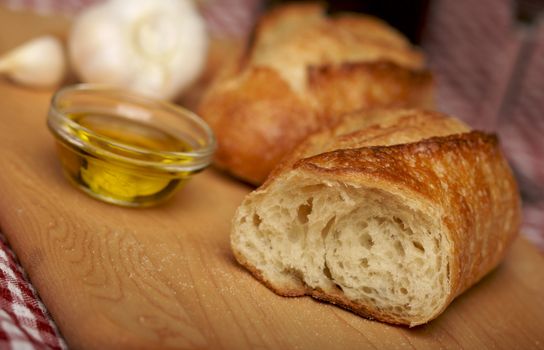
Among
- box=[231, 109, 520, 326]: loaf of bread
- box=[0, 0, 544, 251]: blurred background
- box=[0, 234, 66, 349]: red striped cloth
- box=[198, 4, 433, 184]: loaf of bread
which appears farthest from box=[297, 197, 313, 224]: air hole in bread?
box=[0, 0, 544, 251]: blurred background

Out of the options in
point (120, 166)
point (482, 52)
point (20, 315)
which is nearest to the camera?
point (20, 315)

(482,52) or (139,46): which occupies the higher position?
(139,46)

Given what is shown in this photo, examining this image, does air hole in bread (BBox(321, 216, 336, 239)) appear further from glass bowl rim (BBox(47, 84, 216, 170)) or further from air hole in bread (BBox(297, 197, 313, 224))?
glass bowl rim (BBox(47, 84, 216, 170))

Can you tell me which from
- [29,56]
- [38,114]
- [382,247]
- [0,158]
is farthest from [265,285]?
[29,56]

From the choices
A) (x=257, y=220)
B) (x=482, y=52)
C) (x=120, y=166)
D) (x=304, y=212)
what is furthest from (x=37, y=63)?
(x=482, y=52)

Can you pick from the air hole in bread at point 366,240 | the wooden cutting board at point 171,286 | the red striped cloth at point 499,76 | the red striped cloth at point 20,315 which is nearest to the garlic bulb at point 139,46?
the wooden cutting board at point 171,286

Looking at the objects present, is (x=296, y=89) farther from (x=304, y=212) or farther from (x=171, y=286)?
(x=171, y=286)
